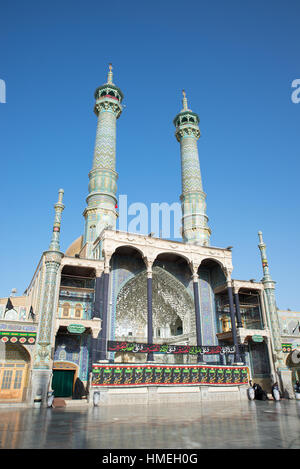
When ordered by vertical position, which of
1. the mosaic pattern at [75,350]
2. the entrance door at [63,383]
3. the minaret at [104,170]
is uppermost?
the minaret at [104,170]

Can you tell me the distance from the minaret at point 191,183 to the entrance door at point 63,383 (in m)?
14.2

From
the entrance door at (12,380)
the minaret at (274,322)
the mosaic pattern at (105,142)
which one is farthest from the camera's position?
the mosaic pattern at (105,142)

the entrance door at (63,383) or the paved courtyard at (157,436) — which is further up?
the entrance door at (63,383)

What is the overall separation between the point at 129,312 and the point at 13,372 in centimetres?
929

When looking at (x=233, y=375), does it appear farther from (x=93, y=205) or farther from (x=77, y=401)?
(x=93, y=205)

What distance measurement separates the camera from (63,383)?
64.7 feet

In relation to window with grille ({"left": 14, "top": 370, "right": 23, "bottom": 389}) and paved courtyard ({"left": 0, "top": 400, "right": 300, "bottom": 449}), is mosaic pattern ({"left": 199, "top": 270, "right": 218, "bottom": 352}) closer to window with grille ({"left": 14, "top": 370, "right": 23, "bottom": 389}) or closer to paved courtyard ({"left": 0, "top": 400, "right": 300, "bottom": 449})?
window with grille ({"left": 14, "top": 370, "right": 23, "bottom": 389})

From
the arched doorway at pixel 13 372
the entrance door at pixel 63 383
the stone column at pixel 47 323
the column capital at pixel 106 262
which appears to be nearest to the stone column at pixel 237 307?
the column capital at pixel 106 262

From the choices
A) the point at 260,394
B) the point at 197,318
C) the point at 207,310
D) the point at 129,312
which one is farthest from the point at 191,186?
the point at 260,394

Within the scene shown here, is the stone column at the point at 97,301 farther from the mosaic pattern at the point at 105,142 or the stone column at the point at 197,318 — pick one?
the mosaic pattern at the point at 105,142

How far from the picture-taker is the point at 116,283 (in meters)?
22.7

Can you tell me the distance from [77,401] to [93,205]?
1489 cm

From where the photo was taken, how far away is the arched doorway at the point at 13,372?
18.0 metres
